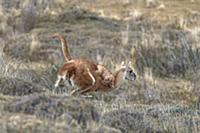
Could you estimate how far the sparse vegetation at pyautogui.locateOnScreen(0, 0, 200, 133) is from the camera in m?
9.11

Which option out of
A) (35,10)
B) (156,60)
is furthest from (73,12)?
(156,60)

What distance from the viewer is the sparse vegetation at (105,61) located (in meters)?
9.11

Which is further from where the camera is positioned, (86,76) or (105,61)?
(105,61)

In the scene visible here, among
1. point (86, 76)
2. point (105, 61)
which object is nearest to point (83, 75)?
point (86, 76)

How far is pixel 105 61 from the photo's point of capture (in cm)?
1825

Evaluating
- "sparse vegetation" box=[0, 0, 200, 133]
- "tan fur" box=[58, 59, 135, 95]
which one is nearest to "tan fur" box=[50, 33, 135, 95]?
"tan fur" box=[58, 59, 135, 95]

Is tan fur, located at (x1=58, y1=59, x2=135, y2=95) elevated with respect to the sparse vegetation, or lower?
elevated

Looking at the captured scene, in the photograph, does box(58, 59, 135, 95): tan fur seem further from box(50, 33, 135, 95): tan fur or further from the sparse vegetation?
the sparse vegetation

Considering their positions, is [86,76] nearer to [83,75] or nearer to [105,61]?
[83,75]

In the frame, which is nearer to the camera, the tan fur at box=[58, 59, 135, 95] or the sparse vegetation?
the sparse vegetation

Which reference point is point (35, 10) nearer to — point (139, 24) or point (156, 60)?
point (139, 24)

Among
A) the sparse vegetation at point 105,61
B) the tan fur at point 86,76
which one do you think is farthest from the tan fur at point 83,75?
the sparse vegetation at point 105,61

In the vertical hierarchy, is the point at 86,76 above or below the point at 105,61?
above

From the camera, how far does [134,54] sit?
1930cm
